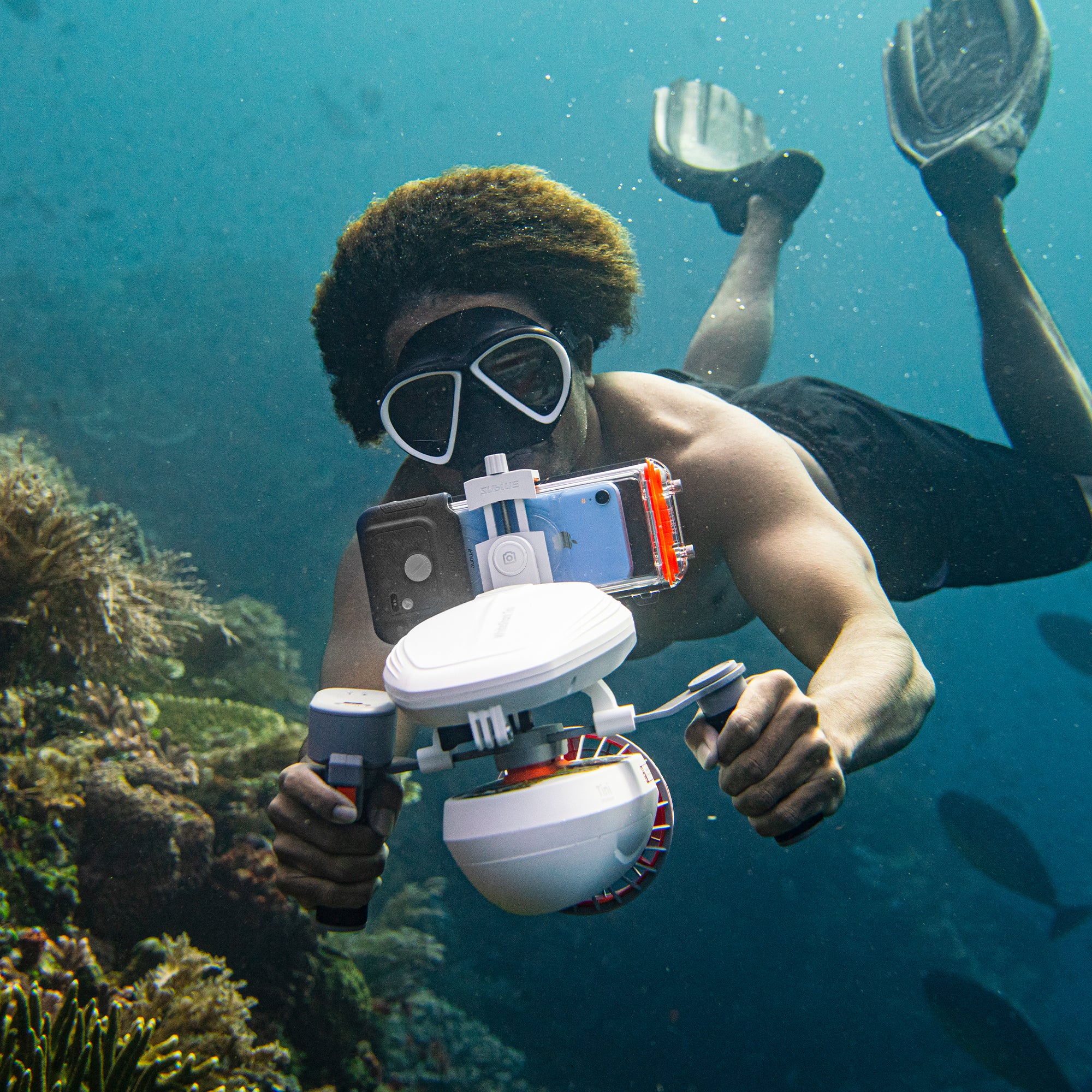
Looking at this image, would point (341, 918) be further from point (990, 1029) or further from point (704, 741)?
point (990, 1029)

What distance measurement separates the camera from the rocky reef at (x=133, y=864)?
110 inches

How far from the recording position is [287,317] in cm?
1772

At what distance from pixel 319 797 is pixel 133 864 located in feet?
11.4

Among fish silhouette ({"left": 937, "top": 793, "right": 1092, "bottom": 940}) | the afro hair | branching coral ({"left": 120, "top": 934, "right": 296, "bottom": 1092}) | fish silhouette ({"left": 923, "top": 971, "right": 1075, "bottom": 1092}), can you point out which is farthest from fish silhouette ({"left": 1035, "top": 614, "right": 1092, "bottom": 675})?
branching coral ({"left": 120, "top": 934, "right": 296, "bottom": 1092})

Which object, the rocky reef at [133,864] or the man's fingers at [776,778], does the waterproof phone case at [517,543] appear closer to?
the man's fingers at [776,778]

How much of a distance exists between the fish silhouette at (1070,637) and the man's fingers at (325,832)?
11.2 m

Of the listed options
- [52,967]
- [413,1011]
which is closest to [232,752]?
[52,967]

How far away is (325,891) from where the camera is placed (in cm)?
126

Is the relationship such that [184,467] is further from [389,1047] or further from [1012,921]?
[1012,921]

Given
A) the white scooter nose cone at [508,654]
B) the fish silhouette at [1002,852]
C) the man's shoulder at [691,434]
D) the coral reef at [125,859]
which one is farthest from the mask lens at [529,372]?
the fish silhouette at [1002,852]

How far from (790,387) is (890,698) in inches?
116

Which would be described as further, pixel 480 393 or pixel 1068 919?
pixel 1068 919

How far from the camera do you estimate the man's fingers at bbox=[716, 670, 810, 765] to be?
1.06 m

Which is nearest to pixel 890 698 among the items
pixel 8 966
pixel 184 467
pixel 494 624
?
pixel 494 624
